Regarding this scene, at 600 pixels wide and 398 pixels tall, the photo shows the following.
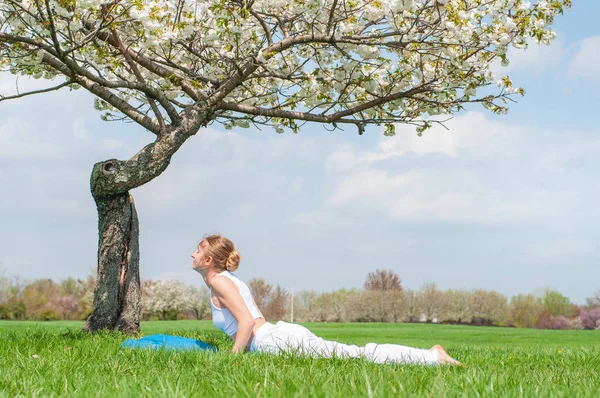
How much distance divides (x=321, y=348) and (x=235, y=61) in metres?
5.08

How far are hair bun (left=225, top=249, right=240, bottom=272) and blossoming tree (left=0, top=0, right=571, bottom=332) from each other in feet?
11.0

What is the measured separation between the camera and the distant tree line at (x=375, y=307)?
1364 inches

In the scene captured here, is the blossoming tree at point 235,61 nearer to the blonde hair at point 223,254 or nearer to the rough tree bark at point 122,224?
the rough tree bark at point 122,224

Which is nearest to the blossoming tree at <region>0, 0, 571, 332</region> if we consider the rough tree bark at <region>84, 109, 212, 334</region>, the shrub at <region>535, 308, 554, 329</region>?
the rough tree bark at <region>84, 109, 212, 334</region>

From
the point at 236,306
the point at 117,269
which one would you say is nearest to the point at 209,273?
the point at 236,306

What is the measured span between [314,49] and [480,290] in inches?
1127

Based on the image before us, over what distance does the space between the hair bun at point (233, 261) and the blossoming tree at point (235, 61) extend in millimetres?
3356

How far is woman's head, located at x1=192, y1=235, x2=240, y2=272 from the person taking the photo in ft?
21.3

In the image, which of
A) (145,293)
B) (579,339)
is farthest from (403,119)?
(145,293)

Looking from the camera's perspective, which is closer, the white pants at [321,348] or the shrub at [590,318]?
the white pants at [321,348]

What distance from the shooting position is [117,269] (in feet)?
33.8

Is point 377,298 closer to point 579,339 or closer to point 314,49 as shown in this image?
point 579,339

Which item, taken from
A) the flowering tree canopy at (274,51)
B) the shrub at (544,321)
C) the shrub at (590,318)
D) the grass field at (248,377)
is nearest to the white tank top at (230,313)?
the grass field at (248,377)

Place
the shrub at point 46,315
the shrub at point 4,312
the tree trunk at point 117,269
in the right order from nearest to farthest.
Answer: the tree trunk at point 117,269 < the shrub at point 4,312 < the shrub at point 46,315
